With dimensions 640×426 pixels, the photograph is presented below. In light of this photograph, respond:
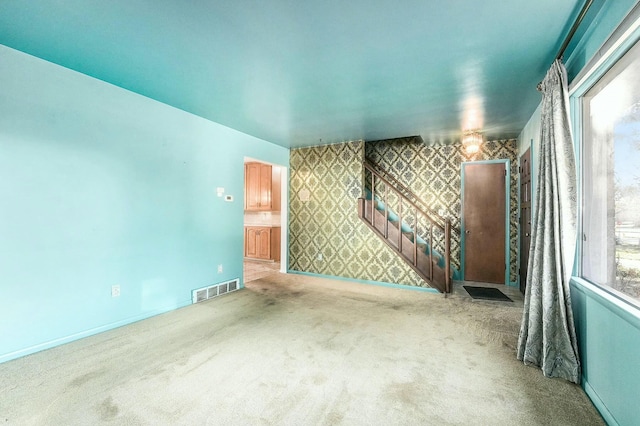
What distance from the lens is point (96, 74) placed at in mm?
2637

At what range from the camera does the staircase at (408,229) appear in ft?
14.3

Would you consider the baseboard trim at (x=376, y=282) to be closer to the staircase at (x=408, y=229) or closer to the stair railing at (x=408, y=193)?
the staircase at (x=408, y=229)

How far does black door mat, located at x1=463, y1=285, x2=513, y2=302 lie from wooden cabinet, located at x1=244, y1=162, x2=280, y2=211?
429 cm

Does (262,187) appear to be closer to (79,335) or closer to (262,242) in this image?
(262,242)

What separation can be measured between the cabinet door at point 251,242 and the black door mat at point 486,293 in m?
4.65

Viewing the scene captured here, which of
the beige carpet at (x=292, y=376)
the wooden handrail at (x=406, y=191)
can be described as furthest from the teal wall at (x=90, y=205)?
the wooden handrail at (x=406, y=191)

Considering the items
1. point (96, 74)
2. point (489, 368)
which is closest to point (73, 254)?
point (96, 74)

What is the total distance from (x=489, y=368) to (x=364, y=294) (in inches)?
83.3

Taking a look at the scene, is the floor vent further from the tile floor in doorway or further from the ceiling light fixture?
the ceiling light fixture

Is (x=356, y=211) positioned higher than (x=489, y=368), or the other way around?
(x=356, y=211)

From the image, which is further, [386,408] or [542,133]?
[542,133]

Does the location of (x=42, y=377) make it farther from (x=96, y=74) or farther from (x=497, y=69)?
(x=497, y=69)

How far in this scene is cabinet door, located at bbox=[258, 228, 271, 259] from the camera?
6.65 m

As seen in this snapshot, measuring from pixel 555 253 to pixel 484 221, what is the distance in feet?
10.3
